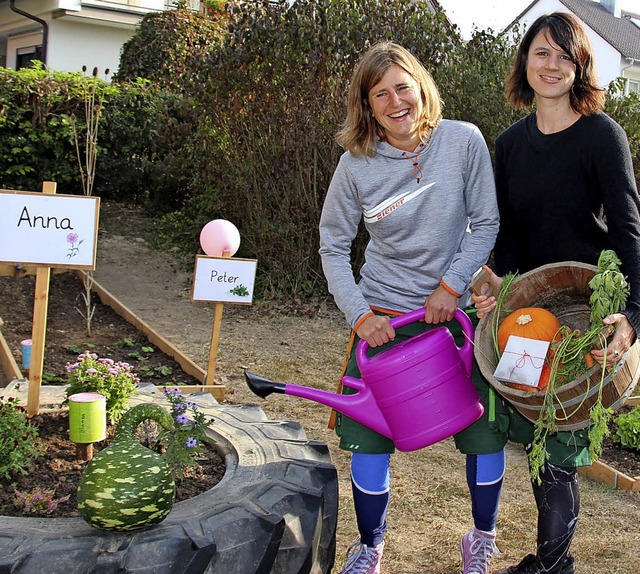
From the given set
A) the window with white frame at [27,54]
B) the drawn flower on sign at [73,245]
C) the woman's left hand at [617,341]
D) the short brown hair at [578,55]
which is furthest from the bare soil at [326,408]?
the window with white frame at [27,54]

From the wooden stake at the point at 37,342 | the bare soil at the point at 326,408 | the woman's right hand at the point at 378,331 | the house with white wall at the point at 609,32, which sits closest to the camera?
the woman's right hand at the point at 378,331

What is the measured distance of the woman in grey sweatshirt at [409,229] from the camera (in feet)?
7.72

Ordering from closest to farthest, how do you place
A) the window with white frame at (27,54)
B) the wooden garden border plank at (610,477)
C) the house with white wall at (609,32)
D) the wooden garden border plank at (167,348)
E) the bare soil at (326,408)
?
the bare soil at (326,408), the wooden garden border plank at (610,477), the wooden garden border plank at (167,348), the window with white frame at (27,54), the house with white wall at (609,32)

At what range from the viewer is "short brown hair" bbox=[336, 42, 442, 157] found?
7.75 feet

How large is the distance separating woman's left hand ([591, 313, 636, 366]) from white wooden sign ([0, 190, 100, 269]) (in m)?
1.77

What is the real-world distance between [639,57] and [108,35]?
1777cm

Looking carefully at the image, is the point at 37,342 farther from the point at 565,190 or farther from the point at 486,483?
the point at 565,190

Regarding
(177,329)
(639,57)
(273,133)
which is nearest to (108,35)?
(273,133)

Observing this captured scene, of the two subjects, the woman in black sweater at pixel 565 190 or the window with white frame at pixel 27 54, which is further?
the window with white frame at pixel 27 54

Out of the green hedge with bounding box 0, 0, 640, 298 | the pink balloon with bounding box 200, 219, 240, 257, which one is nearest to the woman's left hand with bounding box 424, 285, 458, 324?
the pink balloon with bounding box 200, 219, 240, 257

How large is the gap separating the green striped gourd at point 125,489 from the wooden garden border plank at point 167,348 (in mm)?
2127

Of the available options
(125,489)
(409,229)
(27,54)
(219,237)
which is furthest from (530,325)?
(27,54)

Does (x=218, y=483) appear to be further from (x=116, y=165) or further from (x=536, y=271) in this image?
(x=116, y=165)

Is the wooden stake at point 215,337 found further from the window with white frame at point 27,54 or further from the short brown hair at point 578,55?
the window with white frame at point 27,54
